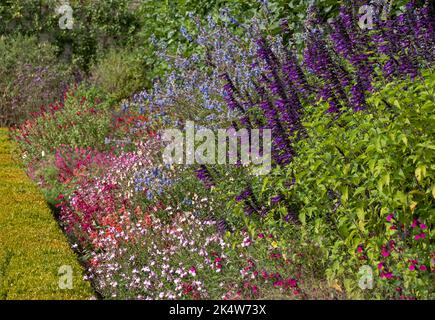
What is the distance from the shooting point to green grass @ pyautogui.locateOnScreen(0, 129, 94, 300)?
436 centimetres

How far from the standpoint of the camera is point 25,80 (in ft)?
36.9

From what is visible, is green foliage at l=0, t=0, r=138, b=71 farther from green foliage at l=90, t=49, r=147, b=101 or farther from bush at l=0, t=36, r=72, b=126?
green foliage at l=90, t=49, r=147, b=101

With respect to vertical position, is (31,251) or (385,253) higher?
(385,253)

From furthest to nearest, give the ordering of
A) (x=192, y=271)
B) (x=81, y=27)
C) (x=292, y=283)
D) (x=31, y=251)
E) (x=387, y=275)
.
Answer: (x=81, y=27) → (x=31, y=251) → (x=192, y=271) → (x=292, y=283) → (x=387, y=275)

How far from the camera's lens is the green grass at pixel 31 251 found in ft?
14.3

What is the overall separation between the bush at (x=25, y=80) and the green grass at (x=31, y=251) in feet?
13.9

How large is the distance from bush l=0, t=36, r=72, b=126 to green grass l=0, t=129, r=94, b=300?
4235 millimetres

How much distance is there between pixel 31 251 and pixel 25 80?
6821mm

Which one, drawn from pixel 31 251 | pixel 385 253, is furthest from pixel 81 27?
pixel 385 253

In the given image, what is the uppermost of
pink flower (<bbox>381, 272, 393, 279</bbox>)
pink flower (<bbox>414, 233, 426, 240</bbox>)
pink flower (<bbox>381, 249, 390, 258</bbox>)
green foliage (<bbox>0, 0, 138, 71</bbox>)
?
green foliage (<bbox>0, 0, 138, 71</bbox>)

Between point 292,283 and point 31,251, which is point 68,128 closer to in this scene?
point 31,251

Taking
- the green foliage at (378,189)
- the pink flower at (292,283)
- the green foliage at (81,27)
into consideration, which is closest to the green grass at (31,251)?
the pink flower at (292,283)

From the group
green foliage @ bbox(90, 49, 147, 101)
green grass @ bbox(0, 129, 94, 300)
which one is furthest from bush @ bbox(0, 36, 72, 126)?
green grass @ bbox(0, 129, 94, 300)

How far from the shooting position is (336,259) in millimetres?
3789
